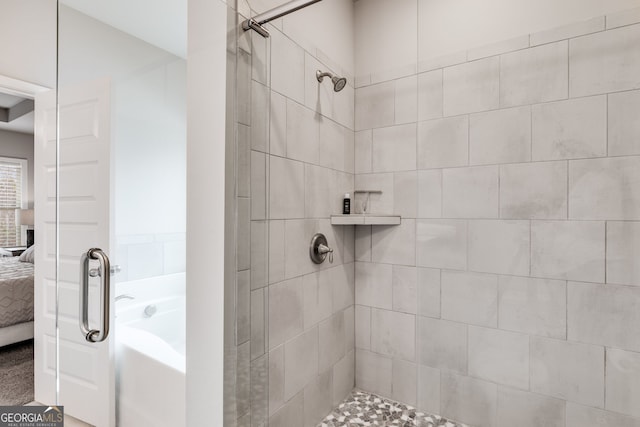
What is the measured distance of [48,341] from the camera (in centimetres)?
96

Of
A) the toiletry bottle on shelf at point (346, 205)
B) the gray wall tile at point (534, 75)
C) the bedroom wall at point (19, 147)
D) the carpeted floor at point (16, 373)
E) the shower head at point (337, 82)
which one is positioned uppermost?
the shower head at point (337, 82)

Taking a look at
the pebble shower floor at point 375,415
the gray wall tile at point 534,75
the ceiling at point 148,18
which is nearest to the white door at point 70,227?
the ceiling at point 148,18

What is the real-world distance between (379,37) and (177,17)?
0.82 m

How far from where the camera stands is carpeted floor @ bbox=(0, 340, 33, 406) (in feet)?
2.98

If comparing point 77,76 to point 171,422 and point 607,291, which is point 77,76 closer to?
point 171,422

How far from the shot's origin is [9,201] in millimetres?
846

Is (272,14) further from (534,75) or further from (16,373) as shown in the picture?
(16,373)

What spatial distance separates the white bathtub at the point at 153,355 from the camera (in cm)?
106

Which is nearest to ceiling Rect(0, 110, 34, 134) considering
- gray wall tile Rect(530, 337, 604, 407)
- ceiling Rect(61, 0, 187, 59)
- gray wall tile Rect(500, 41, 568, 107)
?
ceiling Rect(61, 0, 187, 59)

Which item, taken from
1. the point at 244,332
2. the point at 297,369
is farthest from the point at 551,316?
the point at 244,332

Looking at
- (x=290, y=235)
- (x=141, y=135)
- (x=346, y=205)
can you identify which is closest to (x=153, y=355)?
(x=290, y=235)

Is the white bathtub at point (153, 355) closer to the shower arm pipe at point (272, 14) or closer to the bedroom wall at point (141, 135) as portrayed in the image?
the bedroom wall at point (141, 135)

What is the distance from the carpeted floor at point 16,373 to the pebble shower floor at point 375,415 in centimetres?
105

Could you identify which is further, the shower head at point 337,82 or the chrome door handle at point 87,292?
the shower head at point 337,82
